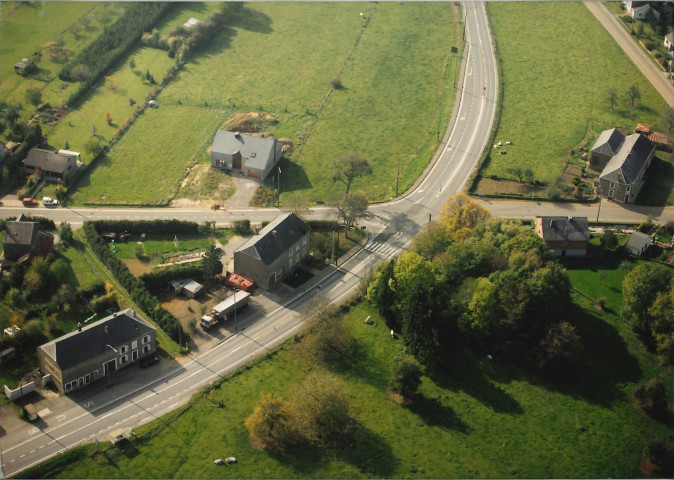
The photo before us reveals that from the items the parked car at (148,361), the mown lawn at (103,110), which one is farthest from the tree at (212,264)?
the mown lawn at (103,110)

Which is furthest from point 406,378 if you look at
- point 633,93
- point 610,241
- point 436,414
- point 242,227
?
point 633,93

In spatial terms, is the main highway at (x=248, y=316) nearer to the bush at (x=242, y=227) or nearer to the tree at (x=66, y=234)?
the bush at (x=242, y=227)

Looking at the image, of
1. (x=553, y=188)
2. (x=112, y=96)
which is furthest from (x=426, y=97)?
(x=112, y=96)

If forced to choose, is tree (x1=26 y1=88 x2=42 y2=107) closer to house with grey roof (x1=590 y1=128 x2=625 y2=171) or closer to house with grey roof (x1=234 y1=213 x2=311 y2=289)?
house with grey roof (x1=234 y1=213 x2=311 y2=289)

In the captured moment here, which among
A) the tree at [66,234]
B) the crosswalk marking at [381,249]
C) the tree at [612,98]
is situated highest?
the tree at [612,98]

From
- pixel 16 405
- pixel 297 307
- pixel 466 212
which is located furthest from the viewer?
pixel 466 212

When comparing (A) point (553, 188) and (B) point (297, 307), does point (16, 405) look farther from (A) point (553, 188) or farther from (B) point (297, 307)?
(A) point (553, 188)
